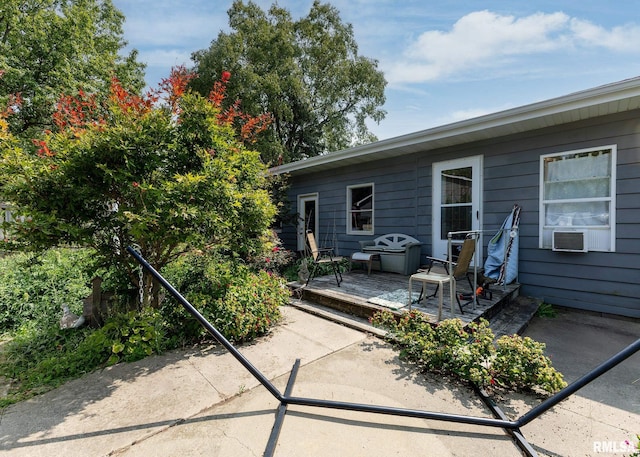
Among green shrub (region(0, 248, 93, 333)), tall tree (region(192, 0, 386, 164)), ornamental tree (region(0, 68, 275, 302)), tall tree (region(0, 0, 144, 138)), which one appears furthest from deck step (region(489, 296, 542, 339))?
tall tree (region(0, 0, 144, 138))

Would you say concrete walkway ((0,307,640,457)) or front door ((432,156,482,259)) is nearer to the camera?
concrete walkway ((0,307,640,457))

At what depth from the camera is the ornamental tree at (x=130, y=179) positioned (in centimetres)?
234

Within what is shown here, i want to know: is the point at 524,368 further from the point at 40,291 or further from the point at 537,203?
the point at 40,291

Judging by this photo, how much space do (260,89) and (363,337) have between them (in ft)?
41.1

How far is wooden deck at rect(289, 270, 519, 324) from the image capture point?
3.49 meters

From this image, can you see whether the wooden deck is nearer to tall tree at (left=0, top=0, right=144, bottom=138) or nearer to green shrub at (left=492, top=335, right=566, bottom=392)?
green shrub at (left=492, top=335, right=566, bottom=392)

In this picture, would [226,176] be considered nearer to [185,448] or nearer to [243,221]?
[243,221]

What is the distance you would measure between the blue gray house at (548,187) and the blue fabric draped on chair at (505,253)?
17cm

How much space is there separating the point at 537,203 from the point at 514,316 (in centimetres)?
178

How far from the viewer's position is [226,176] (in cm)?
266

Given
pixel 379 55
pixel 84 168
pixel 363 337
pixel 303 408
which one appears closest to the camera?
pixel 303 408

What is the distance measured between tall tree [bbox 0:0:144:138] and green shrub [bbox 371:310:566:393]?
42.1 feet

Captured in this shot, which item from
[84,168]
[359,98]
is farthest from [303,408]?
[359,98]

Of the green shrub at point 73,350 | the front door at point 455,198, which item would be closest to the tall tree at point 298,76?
the front door at point 455,198
